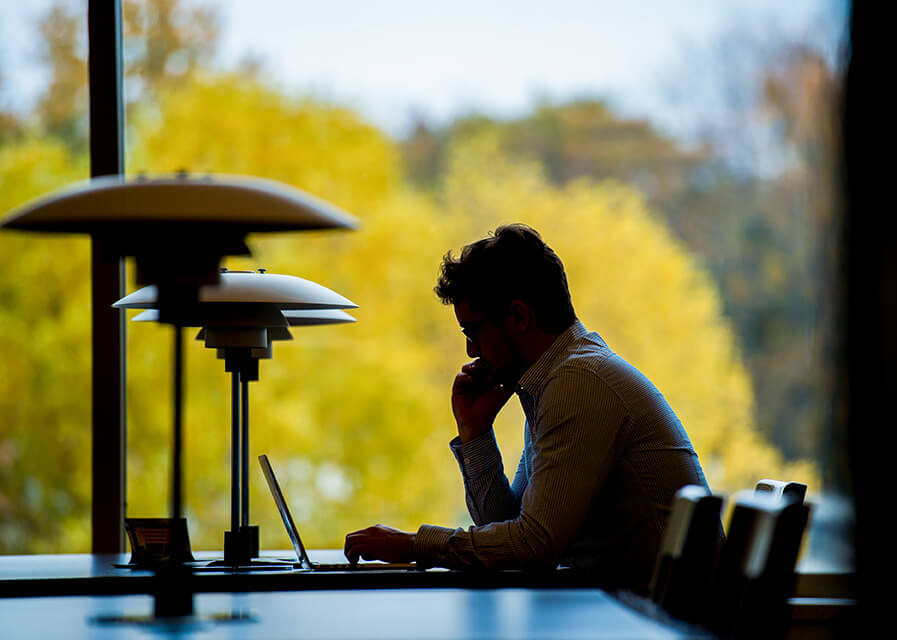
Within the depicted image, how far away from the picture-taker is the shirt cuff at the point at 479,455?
7.16ft

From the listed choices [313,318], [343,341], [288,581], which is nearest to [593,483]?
[288,581]

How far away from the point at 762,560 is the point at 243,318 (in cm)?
118

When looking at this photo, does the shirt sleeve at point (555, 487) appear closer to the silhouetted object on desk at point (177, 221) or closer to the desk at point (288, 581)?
the desk at point (288, 581)

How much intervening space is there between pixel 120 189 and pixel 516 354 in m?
1.08

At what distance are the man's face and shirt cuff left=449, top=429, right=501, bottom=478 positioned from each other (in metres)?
0.16

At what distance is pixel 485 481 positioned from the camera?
2.18 metres

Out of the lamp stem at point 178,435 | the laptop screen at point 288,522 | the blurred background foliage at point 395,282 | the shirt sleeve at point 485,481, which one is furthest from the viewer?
the blurred background foliage at point 395,282

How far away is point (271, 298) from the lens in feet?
6.35

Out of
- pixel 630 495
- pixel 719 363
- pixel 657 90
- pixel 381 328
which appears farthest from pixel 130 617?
pixel 657 90

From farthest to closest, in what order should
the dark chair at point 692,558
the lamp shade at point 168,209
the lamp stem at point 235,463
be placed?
the lamp stem at point 235,463
the dark chair at point 692,558
the lamp shade at point 168,209

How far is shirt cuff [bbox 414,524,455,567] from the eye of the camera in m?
1.84

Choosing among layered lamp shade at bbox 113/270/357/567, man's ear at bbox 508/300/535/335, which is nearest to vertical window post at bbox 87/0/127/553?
layered lamp shade at bbox 113/270/357/567

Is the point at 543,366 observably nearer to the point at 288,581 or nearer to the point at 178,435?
the point at 288,581

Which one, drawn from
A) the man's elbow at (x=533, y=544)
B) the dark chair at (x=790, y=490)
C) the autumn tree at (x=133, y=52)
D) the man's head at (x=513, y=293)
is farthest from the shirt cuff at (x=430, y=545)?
the autumn tree at (x=133, y=52)
